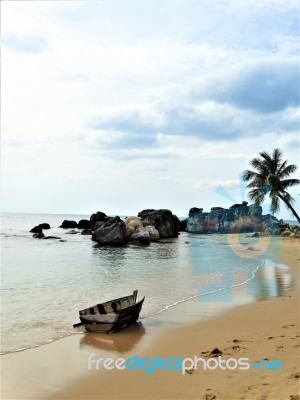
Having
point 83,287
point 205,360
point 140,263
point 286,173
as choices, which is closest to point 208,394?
point 205,360

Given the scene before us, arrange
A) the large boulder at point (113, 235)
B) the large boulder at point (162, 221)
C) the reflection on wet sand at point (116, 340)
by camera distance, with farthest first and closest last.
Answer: the large boulder at point (162, 221)
the large boulder at point (113, 235)
the reflection on wet sand at point (116, 340)

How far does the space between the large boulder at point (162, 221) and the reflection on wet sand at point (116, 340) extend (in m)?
47.3

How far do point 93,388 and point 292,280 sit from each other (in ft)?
48.9

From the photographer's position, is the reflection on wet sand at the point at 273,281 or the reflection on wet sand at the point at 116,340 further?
the reflection on wet sand at the point at 273,281

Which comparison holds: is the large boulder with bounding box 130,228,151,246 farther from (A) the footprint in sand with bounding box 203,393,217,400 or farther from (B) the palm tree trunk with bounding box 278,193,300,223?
(A) the footprint in sand with bounding box 203,393,217,400

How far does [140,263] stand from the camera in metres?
27.7

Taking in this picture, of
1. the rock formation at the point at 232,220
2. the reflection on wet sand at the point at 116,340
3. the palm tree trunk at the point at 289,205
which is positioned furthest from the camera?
the rock formation at the point at 232,220

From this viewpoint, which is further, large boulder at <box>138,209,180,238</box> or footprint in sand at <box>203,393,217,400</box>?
large boulder at <box>138,209,180,238</box>

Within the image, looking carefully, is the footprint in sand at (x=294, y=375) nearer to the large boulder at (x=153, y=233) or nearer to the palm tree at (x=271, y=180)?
the palm tree at (x=271, y=180)

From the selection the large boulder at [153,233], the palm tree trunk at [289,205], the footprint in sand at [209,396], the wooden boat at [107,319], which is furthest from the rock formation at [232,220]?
the footprint in sand at [209,396]

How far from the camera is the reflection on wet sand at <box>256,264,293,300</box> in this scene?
16.0 m

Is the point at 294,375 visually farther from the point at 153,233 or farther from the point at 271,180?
the point at 153,233

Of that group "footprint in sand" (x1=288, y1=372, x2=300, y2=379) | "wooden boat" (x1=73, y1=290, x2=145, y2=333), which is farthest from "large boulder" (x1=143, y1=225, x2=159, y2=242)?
"footprint in sand" (x1=288, y1=372, x2=300, y2=379)

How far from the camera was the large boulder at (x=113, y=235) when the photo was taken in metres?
43.7
